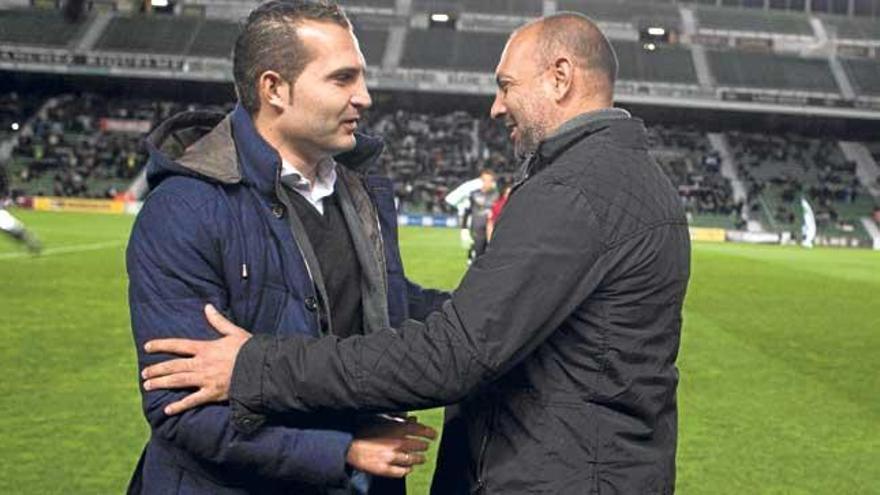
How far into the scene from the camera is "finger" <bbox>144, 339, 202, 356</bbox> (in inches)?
100.0

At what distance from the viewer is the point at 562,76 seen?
283cm

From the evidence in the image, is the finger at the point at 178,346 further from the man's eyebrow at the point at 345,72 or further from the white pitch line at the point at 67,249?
the white pitch line at the point at 67,249

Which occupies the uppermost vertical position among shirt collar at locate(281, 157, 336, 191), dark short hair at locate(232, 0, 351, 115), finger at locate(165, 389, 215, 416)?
dark short hair at locate(232, 0, 351, 115)

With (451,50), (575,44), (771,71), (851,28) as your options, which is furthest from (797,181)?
(575,44)

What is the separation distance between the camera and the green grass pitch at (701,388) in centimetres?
704

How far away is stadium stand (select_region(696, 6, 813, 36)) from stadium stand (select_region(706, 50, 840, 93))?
2.43 meters

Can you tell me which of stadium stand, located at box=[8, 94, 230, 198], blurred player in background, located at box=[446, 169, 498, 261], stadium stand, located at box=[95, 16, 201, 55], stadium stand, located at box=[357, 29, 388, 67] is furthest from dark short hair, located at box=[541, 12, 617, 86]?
stadium stand, located at box=[95, 16, 201, 55]

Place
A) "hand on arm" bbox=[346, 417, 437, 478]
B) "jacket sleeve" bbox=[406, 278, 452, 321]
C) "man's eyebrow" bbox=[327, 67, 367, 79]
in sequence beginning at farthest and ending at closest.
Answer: "jacket sleeve" bbox=[406, 278, 452, 321]
"man's eyebrow" bbox=[327, 67, 367, 79]
"hand on arm" bbox=[346, 417, 437, 478]

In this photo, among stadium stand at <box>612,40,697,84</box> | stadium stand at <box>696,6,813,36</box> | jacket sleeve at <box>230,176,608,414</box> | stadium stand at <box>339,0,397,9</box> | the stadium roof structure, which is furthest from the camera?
stadium stand at <box>696,6,813,36</box>

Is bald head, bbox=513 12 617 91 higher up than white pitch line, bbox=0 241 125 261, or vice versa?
bald head, bbox=513 12 617 91

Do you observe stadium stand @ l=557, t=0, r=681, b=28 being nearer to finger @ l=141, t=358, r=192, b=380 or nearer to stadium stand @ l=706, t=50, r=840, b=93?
stadium stand @ l=706, t=50, r=840, b=93

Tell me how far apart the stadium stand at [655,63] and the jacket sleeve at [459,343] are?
5577 centimetres

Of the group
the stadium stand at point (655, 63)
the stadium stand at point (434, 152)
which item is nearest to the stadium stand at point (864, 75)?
the stadium stand at point (655, 63)

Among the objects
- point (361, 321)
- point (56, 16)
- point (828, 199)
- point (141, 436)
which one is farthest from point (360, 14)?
point (361, 321)
